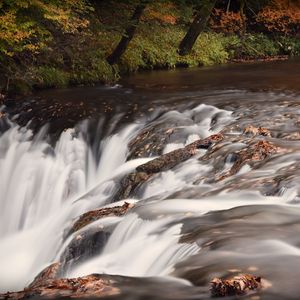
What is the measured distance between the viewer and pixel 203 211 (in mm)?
4844

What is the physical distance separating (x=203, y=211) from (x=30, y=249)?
312 cm

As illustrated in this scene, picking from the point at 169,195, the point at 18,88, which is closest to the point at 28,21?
the point at 18,88

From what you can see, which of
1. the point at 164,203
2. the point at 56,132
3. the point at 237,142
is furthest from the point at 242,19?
the point at 164,203

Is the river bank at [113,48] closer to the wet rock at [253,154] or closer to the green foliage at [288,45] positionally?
the green foliage at [288,45]

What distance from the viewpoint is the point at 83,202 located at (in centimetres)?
714

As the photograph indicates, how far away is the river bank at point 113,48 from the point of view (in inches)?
488

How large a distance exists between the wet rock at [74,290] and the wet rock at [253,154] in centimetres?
305

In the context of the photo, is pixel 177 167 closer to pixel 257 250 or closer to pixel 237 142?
pixel 237 142

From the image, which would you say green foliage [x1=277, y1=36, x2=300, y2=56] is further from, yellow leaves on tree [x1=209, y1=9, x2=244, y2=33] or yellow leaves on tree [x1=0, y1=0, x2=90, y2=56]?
yellow leaves on tree [x1=0, y1=0, x2=90, y2=56]

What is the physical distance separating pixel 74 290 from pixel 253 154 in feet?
12.3

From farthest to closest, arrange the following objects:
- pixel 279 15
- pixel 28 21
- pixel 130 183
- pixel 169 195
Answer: pixel 279 15 → pixel 28 21 → pixel 130 183 → pixel 169 195

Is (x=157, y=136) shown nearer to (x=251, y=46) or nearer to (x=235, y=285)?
(x=235, y=285)

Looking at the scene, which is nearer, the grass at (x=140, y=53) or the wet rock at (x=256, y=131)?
the wet rock at (x=256, y=131)

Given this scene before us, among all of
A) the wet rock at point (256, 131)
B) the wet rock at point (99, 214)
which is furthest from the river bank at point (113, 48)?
the wet rock at point (99, 214)
